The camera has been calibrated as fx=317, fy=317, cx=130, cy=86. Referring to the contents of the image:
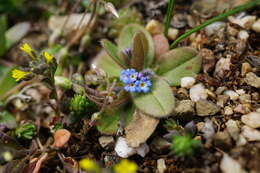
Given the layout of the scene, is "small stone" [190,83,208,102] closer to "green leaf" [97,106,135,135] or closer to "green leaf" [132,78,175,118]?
"green leaf" [132,78,175,118]

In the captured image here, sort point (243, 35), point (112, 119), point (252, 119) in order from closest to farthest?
1. point (252, 119)
2. point (112, 119)
3. point (243, 35)

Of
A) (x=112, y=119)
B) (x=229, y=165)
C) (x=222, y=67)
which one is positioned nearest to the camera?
(x=229, y=165)

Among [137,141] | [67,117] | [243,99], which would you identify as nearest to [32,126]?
[67,117]

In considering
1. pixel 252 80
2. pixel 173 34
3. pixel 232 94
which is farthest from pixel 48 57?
pixel 252 80

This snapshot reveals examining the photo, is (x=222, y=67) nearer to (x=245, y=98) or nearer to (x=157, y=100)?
(x=245, y=98)

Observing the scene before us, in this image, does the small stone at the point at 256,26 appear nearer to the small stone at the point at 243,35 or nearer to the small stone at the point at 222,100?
the small stone at the point at 243,35

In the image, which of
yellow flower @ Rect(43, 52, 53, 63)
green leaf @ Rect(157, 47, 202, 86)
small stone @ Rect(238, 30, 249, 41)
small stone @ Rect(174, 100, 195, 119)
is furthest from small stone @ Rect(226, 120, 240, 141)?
yellow flower @ Rect(43, 52, 53, 63)
